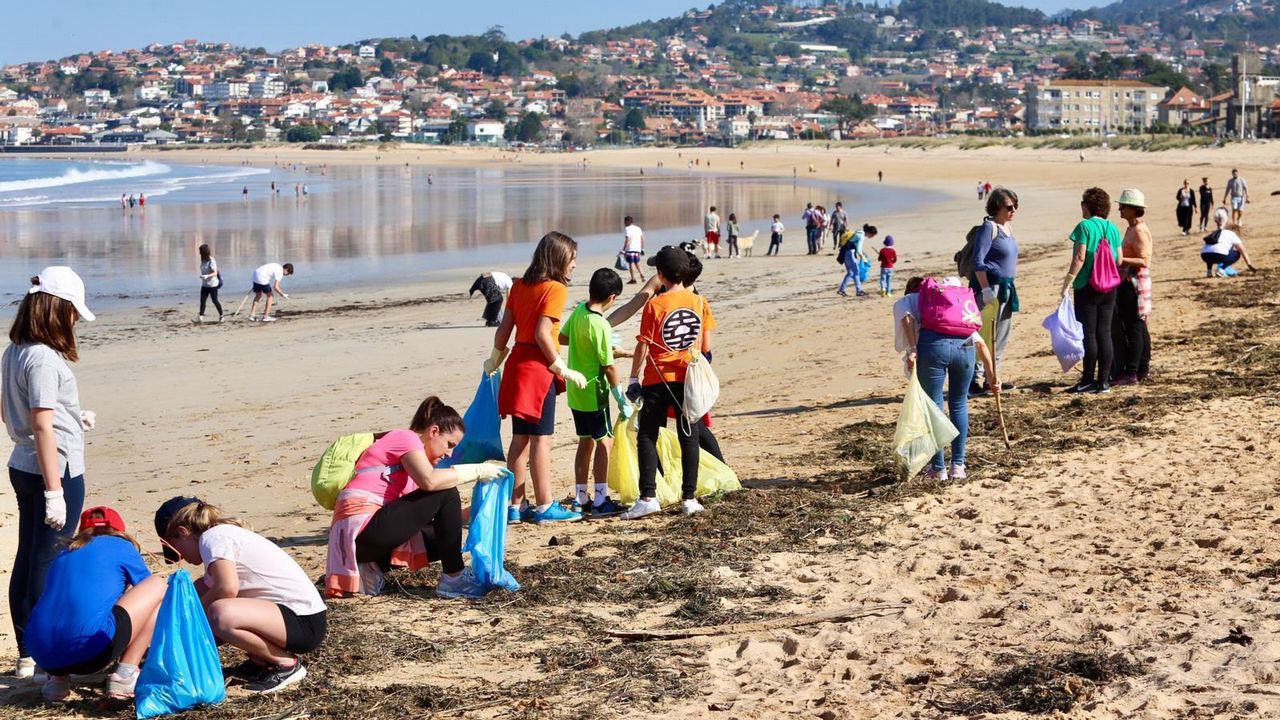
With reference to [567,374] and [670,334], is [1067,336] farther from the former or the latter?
[567,374]

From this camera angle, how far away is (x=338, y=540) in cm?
581

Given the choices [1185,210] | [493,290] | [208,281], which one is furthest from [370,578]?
[1185,210]

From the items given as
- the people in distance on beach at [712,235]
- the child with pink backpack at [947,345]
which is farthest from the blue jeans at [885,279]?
the child with pink backpack at [947,345]

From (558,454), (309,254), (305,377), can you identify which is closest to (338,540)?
(558,454)

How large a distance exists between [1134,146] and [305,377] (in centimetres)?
7851

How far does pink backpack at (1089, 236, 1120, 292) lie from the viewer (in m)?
9.41

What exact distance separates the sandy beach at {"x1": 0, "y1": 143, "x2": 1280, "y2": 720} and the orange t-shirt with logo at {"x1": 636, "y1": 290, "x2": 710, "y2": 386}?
0.76m

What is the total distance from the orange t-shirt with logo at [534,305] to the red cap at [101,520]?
7.71 ft

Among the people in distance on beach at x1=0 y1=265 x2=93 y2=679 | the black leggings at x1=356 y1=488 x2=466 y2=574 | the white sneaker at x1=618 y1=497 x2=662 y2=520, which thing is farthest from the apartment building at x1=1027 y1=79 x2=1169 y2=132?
the people in distance on beach at x1=0 y1=265 x2=93 y2=679

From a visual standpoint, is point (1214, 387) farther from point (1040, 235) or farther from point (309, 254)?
point (309, 254)

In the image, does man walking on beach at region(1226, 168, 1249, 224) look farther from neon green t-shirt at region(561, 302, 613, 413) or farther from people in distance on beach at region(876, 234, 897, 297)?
neon green t-shirt at region(561, 302, 613, 413)

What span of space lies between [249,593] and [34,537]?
868 millimetres

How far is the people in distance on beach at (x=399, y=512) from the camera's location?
577 centimetres

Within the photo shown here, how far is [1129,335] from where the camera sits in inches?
384
